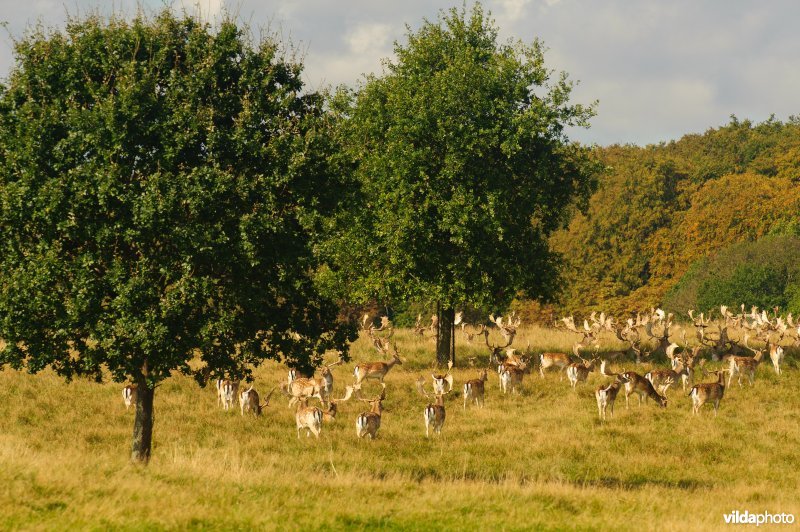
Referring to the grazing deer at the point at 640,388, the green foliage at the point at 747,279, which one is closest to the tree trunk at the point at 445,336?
the grazing deer at the point at 640,388

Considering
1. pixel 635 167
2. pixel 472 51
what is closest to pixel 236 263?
pixel 472 51

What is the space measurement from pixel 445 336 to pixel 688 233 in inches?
2082

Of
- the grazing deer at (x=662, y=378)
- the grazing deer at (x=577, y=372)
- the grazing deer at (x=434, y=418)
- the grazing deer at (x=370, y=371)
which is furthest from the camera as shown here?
the grazing deer at (x=370, y=371)

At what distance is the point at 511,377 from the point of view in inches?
1166

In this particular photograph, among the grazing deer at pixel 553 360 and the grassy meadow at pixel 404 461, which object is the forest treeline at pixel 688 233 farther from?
the grazing deer at pixel 553 360

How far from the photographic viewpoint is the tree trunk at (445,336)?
34500mm

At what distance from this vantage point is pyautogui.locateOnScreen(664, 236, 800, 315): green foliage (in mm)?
67312

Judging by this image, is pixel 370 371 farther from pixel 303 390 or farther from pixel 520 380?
pixel 520 380

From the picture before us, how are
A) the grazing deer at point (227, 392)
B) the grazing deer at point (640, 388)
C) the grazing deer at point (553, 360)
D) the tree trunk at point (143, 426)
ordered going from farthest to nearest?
the grazing deer at point (553, 360), the grazing deer at point (640, 388), the grazing deer at point (227, 392), the tree trunk at point (143, 426)

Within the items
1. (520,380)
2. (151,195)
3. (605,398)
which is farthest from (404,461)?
(520,380)

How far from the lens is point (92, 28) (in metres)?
18.5

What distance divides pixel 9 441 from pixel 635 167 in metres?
76.6

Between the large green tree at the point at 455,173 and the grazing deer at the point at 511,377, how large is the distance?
3198 mm

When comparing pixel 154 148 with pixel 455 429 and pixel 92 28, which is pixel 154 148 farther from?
pixel 455 429
